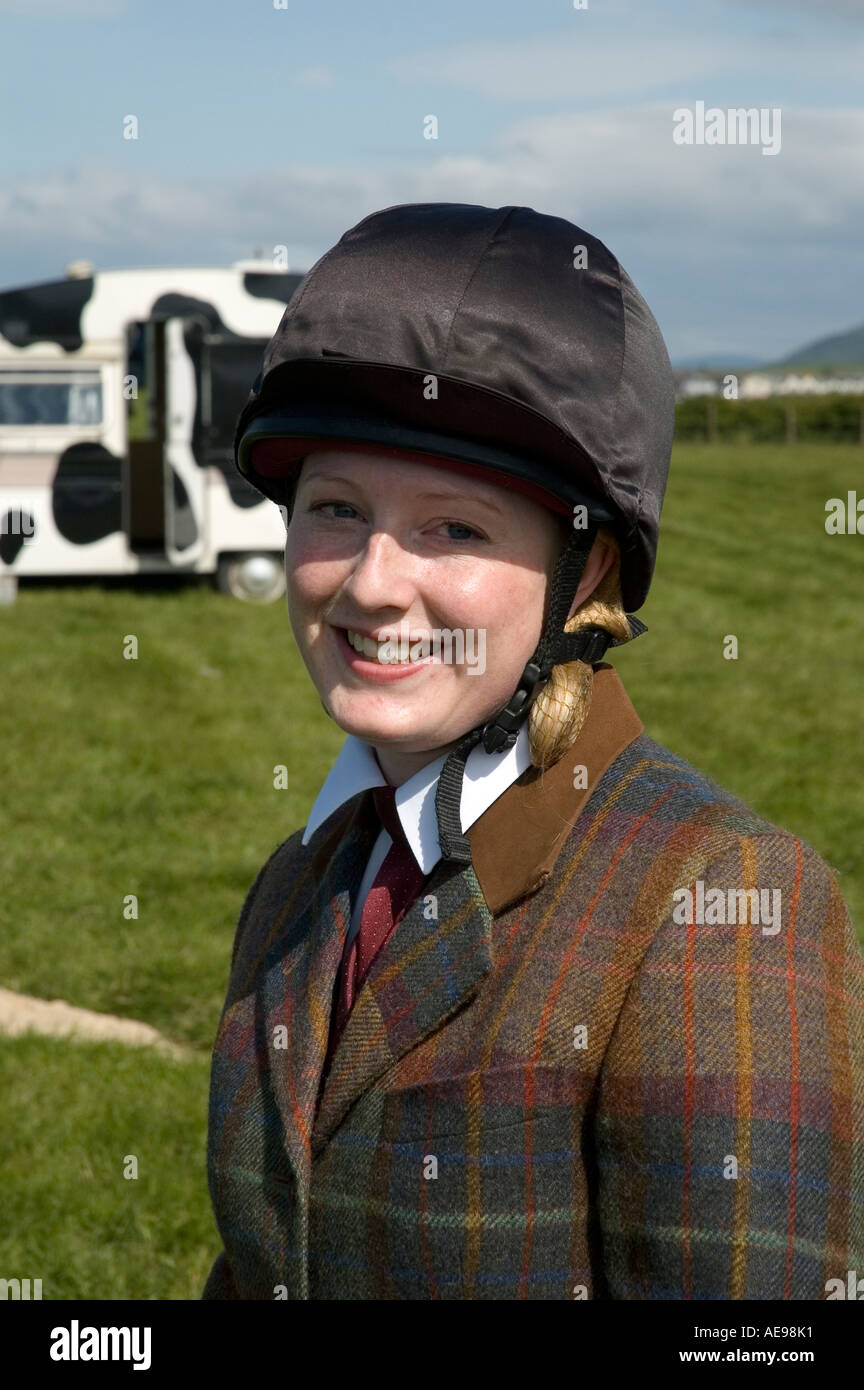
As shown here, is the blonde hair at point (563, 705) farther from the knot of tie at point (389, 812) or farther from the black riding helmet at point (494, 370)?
the knot of tie at point (389, 812)

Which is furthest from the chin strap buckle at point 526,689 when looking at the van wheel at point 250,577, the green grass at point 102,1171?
the van wheel at point 250,577

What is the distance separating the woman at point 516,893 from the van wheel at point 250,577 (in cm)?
1384

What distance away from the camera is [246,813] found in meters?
9.53

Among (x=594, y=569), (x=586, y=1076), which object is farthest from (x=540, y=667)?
(x=586, y=1076)

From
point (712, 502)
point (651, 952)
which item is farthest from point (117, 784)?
point (712, 502)

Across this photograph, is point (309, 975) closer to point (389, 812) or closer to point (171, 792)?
point (389, 812)

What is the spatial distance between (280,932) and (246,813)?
7152 millimetres

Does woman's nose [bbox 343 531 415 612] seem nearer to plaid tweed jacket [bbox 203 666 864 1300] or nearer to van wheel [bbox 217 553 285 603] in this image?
plaid tweed jacket [bbox 203 666 864 1300]

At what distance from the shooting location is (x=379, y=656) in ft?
6.82

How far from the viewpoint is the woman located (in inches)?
70.8

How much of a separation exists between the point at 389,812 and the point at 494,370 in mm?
718

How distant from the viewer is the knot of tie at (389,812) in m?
2.29

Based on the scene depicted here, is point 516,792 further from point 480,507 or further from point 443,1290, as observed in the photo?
point 443,1290
